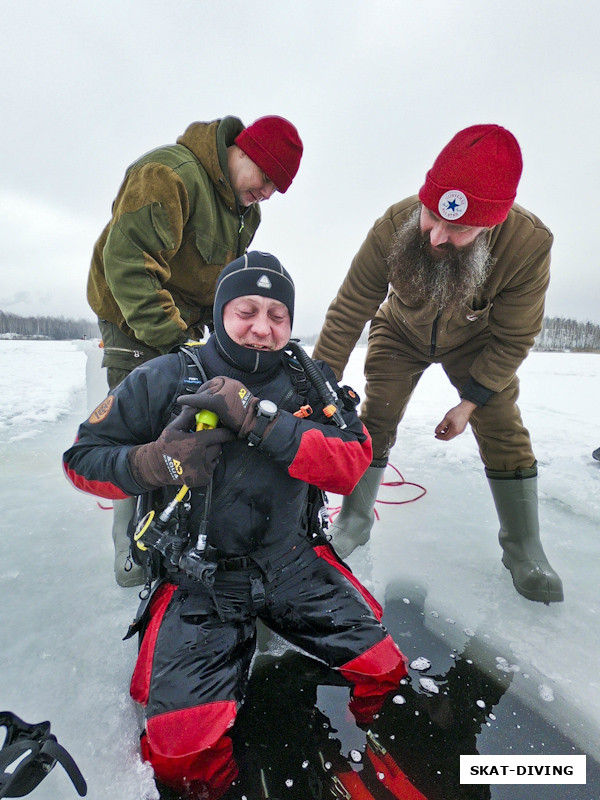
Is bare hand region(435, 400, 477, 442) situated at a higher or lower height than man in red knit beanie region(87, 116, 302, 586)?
lower

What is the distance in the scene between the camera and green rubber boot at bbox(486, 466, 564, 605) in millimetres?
2111

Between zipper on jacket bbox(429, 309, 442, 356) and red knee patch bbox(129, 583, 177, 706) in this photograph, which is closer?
red knee patch bbox(129, 583, 177, 706)

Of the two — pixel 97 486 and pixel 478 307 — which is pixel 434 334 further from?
pixel 97 486

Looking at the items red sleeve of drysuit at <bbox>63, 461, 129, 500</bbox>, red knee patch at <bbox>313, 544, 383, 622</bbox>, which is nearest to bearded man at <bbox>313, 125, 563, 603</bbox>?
red knee patch at <bbox>313, 544, 383, 622</bbox>

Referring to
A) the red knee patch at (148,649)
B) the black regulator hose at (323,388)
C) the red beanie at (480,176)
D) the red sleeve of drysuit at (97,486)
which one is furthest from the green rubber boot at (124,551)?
the red beanie at (480,176)

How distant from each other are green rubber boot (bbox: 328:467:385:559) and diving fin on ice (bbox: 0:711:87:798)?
1727mm

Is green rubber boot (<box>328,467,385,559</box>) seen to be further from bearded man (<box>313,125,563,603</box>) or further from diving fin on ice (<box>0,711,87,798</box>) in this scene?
diving fin on ice (<box>0,711,87,798</box>)

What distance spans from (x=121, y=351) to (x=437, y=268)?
5.39 ft

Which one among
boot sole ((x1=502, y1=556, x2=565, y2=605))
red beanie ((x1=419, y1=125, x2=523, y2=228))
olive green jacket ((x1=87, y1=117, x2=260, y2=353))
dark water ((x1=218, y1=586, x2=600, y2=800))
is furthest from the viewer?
boot sole ((x1=502, y1=556, x2=565, y2=605))

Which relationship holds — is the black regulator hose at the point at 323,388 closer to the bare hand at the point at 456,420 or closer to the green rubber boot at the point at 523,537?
the bare hand at the point at 456,420

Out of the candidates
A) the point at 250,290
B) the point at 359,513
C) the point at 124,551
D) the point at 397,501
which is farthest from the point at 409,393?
the point at 124,551

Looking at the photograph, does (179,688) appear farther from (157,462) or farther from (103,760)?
(157,462)

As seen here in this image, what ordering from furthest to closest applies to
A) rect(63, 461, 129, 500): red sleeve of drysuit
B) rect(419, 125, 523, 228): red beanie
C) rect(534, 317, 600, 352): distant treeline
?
rect(534, 317, 600, 352): distant treeline, rect(419, 125, 523, 228): red beanie, rect(63, 461, 129, 500): red sleeve of drysuit

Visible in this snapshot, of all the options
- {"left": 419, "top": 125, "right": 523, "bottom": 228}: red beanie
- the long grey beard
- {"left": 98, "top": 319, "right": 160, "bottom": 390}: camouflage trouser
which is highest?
{"left": 419, "top": 125, "right": 523, "bottom": 228}: red beanie
